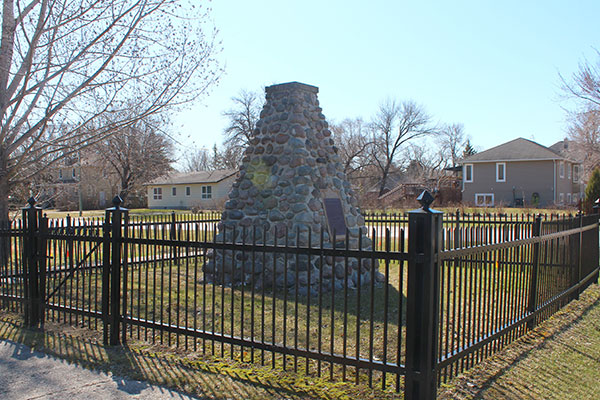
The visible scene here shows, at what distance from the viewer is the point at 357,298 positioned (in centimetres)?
423

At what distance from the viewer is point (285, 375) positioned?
4367 millimetres

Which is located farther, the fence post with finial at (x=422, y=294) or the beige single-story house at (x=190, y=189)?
the beige single-story house at (x=190, y=189)

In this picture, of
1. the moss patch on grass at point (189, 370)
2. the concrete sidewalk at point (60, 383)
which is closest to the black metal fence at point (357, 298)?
the moss patch on grass at point (189, 370)

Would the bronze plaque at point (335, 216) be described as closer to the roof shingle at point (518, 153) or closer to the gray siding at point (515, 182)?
the gray siding at point (515, 182)

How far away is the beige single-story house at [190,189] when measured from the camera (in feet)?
161

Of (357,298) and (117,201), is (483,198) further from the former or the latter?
(117,201)

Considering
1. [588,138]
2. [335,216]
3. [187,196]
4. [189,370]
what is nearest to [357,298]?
Result: [189,370]

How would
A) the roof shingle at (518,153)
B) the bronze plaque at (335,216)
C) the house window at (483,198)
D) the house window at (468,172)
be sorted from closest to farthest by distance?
the bronze plaque at (335,216) → the roof shingle at (518,153) → the house window at (483,198) → the house window at (468,172)

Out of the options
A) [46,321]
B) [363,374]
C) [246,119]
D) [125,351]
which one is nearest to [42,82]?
[46,321]

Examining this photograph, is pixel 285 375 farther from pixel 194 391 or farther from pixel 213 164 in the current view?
pixel 213 164

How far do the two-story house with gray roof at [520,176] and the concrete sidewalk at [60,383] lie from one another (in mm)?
36660

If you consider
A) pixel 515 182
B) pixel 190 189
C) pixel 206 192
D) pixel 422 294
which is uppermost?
pixel 515 182

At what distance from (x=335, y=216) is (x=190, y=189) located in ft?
147

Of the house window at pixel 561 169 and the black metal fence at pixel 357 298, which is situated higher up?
the house window at pixel 561 169
